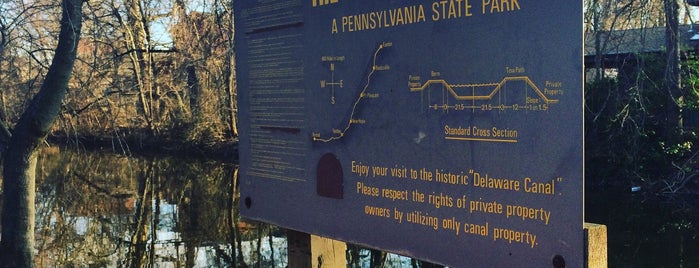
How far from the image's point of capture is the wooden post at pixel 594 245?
95.2 inches

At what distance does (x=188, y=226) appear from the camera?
47.1 ft

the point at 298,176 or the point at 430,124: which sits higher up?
the point at 430,124

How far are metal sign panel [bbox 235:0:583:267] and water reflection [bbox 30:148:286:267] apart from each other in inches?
284

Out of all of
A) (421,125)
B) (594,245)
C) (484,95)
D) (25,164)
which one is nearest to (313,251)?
(421,125)

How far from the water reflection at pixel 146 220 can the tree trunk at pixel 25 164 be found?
1521mm

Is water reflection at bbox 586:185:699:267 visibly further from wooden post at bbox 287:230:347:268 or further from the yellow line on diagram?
the yellow line on diagram

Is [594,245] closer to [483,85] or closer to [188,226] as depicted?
[483,85]

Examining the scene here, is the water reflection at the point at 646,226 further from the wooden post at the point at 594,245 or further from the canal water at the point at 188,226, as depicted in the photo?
the wooden post at the point at 594,245

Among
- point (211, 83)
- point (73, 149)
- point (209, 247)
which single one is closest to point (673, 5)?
point (209, 247)

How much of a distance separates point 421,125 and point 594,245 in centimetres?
86

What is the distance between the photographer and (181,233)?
13672 millimetres

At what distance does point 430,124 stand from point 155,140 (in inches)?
973

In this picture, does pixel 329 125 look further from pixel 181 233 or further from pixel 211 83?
pixel 211 83

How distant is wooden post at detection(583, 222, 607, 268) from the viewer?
7.93ft
